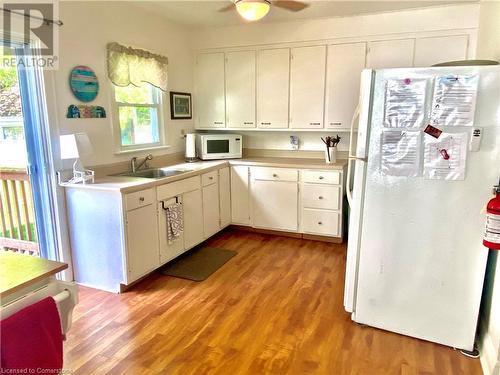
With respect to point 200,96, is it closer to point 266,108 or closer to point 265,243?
point 266,108

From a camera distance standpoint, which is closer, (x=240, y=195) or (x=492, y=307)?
(x=492, y=307)

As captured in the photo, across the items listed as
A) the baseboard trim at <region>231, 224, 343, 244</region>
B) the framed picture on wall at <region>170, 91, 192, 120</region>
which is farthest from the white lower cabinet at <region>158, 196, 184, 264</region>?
the framed picture on wall at <region>170, 91, 192, 120</region>

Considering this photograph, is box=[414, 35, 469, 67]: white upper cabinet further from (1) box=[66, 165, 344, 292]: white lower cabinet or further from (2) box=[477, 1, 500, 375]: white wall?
(1) box=[66, 165, 344, 292]: white lower cabinet

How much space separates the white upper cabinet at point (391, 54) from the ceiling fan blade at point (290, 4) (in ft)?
2.90

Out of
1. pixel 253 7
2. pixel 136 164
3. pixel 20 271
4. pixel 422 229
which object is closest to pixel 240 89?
pixel 136 164

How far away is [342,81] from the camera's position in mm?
3916

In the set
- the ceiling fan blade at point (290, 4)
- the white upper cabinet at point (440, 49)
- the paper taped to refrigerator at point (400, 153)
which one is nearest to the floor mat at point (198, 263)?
the paper taped to refrigerator at point (400, 153)

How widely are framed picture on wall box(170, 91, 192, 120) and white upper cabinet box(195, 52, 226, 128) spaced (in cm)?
16

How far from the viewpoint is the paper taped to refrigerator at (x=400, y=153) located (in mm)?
2148

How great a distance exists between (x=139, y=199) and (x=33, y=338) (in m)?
1.81

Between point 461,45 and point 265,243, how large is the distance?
284cm

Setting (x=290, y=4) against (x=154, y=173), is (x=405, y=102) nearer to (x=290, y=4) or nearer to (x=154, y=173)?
(x=290, y=4)

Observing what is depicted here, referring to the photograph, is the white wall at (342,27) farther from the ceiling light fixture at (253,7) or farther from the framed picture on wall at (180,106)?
the ceiling light fixture at (253,7)

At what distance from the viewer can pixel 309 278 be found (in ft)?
10.5
